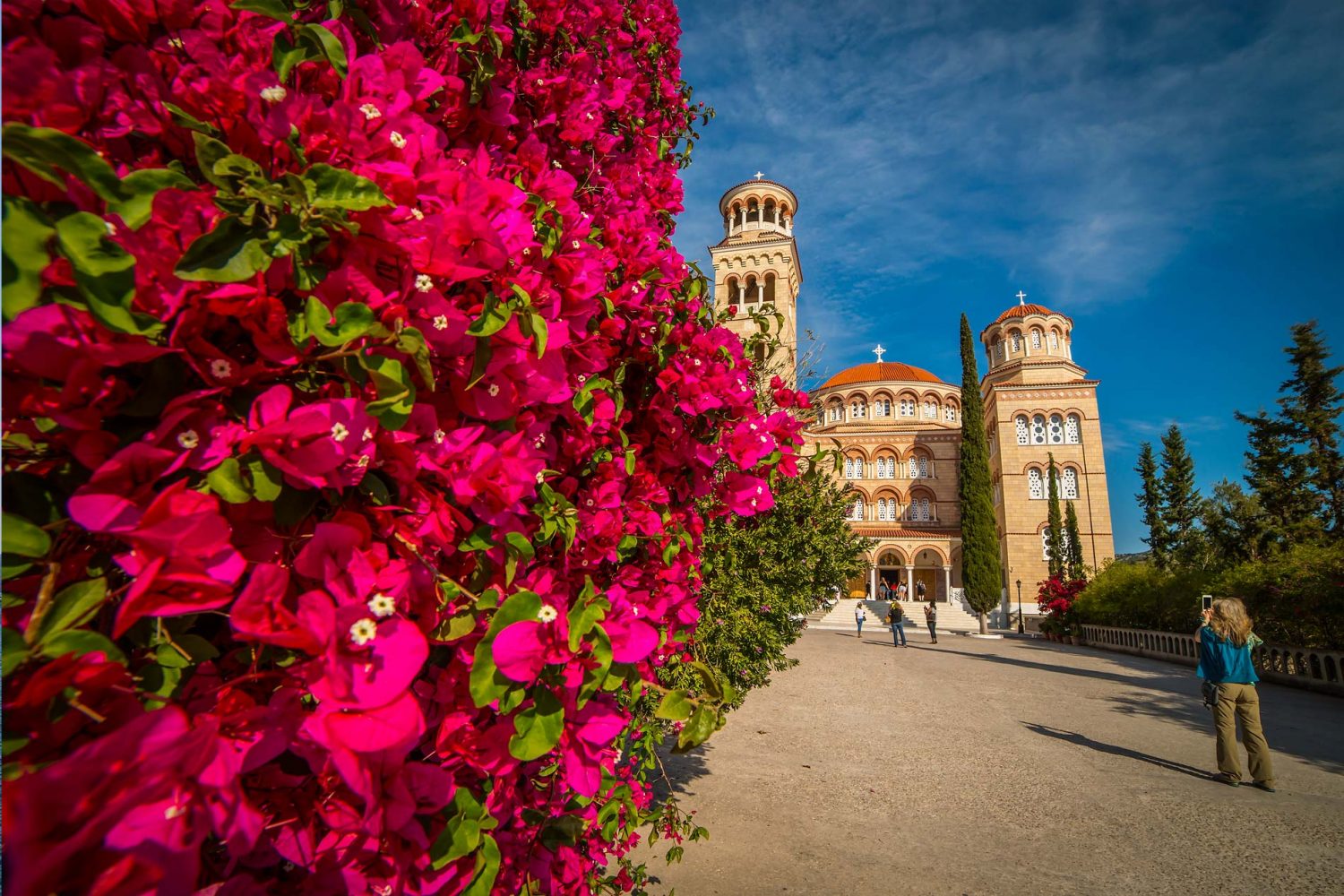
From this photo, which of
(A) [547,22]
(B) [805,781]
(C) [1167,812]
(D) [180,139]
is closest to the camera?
(D) [180,139]

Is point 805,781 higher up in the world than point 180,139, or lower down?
lower down

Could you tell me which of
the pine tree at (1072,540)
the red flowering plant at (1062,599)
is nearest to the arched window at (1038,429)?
the pine tree at (1072,540)

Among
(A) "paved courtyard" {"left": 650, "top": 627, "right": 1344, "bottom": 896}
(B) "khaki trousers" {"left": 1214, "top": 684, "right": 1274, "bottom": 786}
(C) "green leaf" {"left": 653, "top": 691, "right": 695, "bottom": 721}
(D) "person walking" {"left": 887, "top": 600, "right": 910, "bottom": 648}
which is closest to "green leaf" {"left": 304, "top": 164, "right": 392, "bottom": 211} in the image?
(C) "green leaf" {"left": 653, "top": 691, "right": 695, "bottom": 721}

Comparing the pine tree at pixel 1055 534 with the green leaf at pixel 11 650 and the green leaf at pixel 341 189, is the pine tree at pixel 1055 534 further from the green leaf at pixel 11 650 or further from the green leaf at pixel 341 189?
the green leaf at pixel 11 650

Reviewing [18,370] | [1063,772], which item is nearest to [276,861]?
[18,370]

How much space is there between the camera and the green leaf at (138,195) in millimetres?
588

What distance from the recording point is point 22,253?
530 millimetres

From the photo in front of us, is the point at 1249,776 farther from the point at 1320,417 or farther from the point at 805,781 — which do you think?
the point at 1320,417

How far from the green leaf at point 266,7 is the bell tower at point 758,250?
32.2 metres

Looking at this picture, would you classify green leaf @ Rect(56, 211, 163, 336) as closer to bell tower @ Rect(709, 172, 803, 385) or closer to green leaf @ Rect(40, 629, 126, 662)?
green leaf @ Rect(40, 629, 126, 662)

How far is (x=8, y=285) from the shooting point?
0.53 meters

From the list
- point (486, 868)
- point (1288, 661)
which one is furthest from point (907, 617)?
point (486, 868)

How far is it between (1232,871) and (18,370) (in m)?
6.75

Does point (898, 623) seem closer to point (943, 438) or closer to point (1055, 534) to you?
point (1055, 534)
